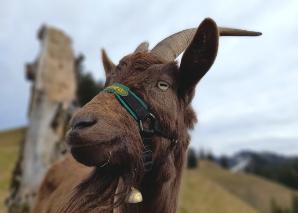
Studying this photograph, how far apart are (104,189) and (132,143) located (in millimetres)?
520

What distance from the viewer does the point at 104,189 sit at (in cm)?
411

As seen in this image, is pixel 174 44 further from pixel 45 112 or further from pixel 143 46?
pixel 45 112

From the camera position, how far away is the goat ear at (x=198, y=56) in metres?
4.22

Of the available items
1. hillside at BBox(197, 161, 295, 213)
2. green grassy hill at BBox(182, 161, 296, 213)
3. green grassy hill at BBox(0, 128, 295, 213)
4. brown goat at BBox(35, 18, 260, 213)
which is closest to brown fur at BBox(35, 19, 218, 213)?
brown goat at BBox(35, 18, 260, 213)

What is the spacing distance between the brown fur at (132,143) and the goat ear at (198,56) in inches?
0.6

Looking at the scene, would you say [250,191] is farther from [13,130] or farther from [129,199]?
[129,199]

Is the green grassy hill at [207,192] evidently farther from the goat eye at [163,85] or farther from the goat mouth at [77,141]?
the goat mouth at [77,141]

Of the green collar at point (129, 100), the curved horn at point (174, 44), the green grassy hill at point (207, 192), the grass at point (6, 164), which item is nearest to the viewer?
the green collar at point (129, 100)

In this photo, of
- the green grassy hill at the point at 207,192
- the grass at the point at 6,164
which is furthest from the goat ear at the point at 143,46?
the grass at the point at 6,164

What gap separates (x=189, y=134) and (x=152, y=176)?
2.46 feet

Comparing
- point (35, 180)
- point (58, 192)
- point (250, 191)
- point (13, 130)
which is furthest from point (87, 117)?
point (250, 191)

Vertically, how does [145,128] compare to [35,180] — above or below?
above

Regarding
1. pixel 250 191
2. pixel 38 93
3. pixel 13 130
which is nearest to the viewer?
pixel 38 93

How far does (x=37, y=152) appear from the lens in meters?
11.6
